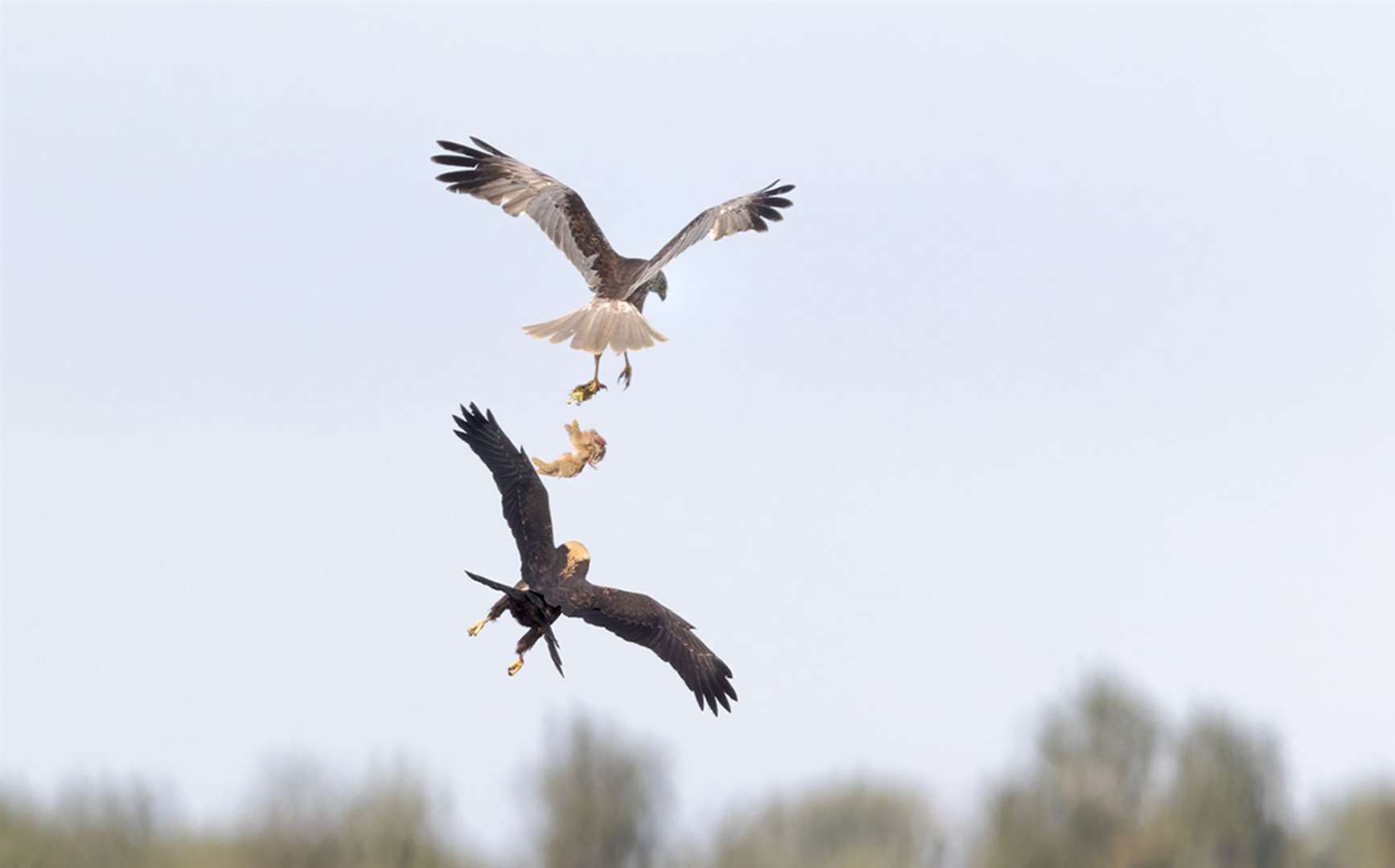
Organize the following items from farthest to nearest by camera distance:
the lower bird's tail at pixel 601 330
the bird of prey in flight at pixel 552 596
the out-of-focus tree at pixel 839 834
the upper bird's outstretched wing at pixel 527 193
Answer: the out-of-focus tree at pixel 839 834 → the upper bird's outstretched wing at pixel 527 193 → the lower bird's tail at pixel 601 330 → the bird of prey in flight at pixel 552 596

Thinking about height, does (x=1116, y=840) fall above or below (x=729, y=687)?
above

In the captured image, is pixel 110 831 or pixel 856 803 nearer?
pixel 110 831

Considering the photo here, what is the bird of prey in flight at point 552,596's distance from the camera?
18.4m

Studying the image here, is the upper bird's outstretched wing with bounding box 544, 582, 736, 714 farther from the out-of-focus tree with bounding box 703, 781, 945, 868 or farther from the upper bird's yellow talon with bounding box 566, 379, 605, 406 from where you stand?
the out-of-focus tree with bounding box 703, 781, 945, 868

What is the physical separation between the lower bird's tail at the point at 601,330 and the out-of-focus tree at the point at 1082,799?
4112 cm

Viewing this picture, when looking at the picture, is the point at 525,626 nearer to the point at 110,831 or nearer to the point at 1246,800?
the point at 110,831

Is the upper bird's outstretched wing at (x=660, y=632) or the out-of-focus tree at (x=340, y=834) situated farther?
the out-of-focus tree at (x=340, y=834)

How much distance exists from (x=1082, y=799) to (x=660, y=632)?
45581 millimetres

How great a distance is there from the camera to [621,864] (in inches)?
2184

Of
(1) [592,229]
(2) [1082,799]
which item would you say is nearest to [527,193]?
(1) [592,229]

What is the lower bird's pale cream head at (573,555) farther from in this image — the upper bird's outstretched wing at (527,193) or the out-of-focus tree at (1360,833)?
the out-of-focus tree at (1360,833)

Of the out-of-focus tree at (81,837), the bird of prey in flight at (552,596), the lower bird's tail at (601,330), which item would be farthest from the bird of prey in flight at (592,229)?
the out-of-focus tree at (81,837)

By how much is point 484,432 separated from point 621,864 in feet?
123

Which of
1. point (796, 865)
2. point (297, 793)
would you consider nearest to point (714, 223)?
point (297, 793)
